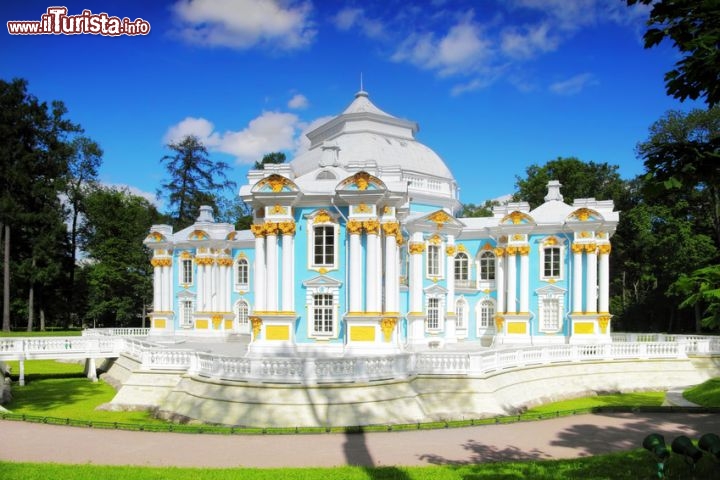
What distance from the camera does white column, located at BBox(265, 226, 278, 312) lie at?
19.8 meters

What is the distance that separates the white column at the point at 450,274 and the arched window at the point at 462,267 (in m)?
2.45

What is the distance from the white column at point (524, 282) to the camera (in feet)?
90.3

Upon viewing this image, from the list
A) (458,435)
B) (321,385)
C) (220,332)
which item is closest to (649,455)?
(458,435)

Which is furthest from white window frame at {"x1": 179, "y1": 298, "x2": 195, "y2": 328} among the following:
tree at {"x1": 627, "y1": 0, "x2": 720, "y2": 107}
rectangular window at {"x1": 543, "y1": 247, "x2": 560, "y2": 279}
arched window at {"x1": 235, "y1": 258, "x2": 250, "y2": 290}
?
tree at {"x1": 627, "y1": 0, "x2": 720, "y2": 107}

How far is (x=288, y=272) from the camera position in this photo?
20.0m

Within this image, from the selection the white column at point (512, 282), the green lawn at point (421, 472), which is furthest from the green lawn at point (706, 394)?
the white column at point (512, 282)

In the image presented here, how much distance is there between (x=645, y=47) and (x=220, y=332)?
27.5 m

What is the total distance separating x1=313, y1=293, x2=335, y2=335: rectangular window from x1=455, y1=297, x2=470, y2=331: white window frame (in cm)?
1080

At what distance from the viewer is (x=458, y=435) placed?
447 inches

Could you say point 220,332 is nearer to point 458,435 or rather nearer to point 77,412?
point 77,412

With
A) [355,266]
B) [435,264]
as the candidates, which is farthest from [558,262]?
[355,266]

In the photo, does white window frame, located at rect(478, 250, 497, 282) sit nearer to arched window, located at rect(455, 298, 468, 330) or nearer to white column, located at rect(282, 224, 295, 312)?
arched window, located at rect(455, 298, 468, 330)

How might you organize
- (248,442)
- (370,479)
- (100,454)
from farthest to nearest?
(248,442), (100,454), (370,479)

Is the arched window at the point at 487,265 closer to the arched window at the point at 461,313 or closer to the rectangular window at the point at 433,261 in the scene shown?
the arched window at the point at 461,313
